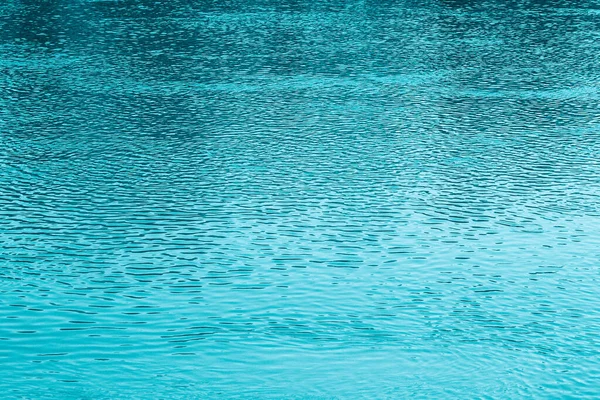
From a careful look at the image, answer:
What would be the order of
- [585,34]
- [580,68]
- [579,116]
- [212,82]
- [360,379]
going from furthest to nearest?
[585,34], [580,68], [212,82], [579,116], [360,379]

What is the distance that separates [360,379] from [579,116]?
1915 cm

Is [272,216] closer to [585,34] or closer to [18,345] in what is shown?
[18,345]

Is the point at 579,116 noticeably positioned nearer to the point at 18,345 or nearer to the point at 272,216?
the point at 272,216

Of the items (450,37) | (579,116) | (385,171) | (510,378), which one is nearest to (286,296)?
(510,378)

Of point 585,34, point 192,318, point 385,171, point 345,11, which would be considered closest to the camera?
point 192,318

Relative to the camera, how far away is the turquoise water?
59.0 ft

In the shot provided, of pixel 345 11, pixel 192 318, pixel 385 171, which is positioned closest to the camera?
pixel 192 318

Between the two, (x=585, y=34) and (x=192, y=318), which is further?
(x=585, y=34)

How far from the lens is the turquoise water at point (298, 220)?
18.0 metres

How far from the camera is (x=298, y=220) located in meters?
24.1

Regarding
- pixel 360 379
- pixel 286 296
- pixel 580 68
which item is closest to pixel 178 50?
pixel 580 68

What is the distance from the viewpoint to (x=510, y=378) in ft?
57.6

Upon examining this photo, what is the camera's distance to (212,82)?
37188 mm

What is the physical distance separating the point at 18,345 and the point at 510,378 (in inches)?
356
